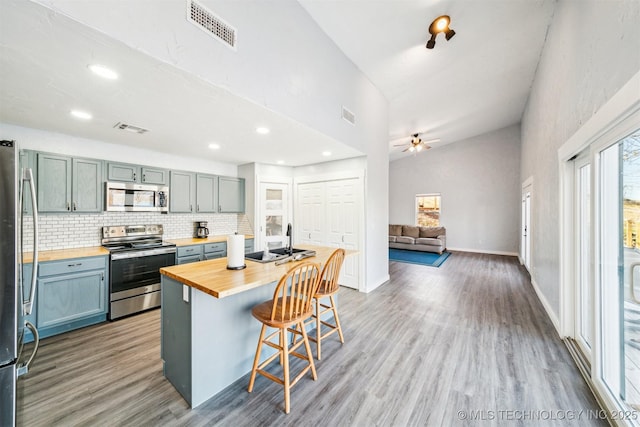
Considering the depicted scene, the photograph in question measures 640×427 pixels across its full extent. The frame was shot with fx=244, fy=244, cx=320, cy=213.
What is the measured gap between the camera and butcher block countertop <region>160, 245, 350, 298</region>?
1.58 metres

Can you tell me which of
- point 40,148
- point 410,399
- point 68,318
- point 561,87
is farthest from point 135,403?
point 561,87

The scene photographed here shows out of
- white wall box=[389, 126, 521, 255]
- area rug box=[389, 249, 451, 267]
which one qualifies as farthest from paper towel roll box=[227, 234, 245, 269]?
white wall box=[389, 126, 521, 255]

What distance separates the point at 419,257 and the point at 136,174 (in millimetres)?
6915

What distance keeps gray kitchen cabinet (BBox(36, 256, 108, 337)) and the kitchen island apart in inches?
63.0

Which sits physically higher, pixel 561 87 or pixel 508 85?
pixel 508 85

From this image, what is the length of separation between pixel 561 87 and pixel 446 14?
5.23 ft

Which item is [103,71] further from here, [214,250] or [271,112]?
[214,250]

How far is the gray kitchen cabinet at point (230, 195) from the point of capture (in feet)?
15.1

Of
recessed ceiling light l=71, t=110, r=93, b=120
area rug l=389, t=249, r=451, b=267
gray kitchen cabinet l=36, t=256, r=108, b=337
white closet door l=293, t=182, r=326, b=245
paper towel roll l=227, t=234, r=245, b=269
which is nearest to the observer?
paper towel roll l=227, t=234, r=245, b=269

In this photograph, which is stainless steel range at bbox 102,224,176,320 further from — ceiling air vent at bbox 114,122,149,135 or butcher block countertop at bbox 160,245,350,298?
butcher block countertop at bbox 160,245,350,298

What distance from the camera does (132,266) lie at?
3113 mm

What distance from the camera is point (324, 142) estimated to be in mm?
3371

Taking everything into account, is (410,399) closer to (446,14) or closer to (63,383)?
(63,383)

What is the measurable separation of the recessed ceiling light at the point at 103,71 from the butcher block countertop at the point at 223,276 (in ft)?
4.73
